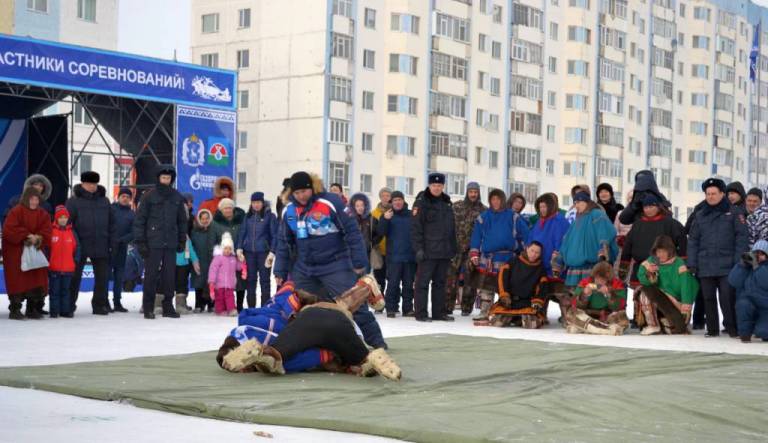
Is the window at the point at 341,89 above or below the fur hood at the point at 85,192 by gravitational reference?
above

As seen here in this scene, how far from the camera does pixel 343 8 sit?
57.5 m

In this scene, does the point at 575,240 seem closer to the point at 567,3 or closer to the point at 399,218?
the point at 399,218

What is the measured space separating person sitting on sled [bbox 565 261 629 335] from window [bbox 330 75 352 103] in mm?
41892

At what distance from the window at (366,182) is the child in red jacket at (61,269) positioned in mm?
42159

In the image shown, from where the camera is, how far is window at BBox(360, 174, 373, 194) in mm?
58562

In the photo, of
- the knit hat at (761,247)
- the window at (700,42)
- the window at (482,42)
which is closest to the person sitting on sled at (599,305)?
the knit hat at (761,247)

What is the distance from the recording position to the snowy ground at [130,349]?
22.5 feet

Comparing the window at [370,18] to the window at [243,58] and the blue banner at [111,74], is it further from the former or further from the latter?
the blue banner at [111,74]

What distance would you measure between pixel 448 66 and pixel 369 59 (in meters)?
5.55

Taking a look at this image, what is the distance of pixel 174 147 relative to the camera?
2558 centimetres

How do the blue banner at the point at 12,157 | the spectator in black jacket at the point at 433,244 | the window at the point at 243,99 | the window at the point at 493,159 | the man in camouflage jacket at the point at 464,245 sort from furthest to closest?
the window at the point at 493,159, the window at the point at 243,99, the blue banner at the point at 12,157, the man in camouflage jacket at the point at 464,245, the spectator in black jacket at the point at 433,244

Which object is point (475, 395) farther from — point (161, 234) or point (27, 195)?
point (27, 195)

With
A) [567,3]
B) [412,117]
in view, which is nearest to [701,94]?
[567,3]

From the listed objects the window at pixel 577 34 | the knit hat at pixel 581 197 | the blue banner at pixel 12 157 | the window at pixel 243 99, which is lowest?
the knit hat at pixel 581 197
